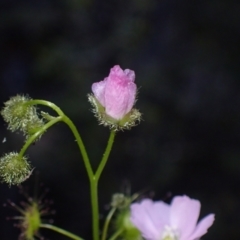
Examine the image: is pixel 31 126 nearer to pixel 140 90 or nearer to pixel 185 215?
pixel 185 215

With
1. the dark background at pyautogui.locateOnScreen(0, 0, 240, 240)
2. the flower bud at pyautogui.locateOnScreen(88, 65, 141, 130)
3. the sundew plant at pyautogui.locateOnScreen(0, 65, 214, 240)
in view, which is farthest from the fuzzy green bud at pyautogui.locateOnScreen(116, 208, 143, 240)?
the dark background at pyautogui.locateOnScreen(0, 0, 240, 240)

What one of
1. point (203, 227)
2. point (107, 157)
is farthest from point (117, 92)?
point (203, 227)

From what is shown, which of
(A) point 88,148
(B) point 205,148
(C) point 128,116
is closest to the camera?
(C) point 128,116

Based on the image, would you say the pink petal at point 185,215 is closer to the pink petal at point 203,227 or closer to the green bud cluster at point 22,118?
the pink petal at point 203,227

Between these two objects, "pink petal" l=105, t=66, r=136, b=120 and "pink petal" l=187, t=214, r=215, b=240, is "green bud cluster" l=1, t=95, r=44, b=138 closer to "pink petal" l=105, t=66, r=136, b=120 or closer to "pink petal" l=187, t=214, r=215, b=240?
"pink petal" l=105, t=66, r=136, b=120

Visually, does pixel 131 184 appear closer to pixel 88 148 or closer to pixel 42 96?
pixel 88 148

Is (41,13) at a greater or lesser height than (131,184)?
greater

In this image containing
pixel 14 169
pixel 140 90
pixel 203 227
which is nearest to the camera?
pixel 14 169

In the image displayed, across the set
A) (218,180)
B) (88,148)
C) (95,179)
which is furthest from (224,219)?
(95,179)
